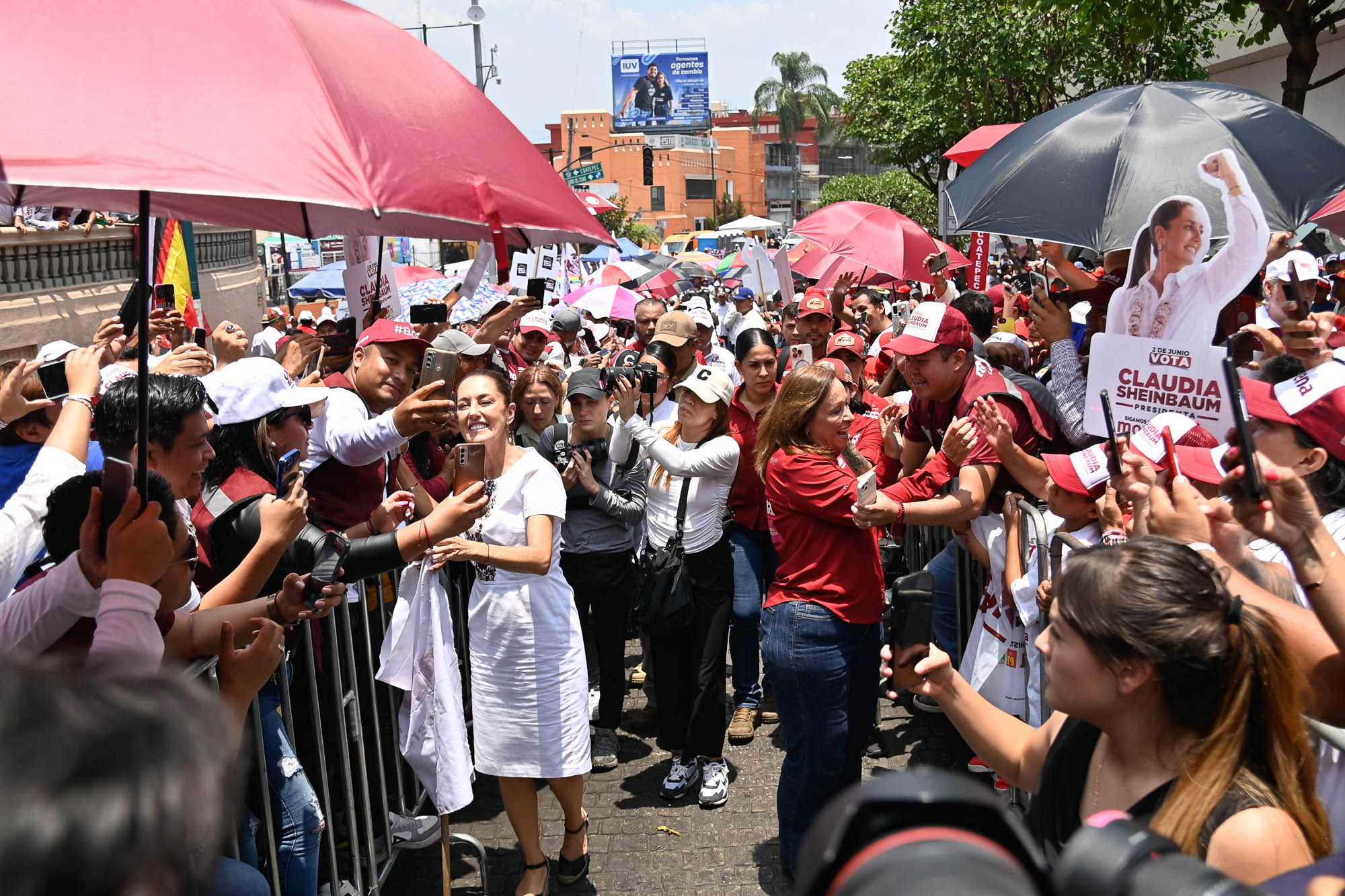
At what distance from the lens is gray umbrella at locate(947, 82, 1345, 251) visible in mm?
4582

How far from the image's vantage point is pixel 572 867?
14.3 ft

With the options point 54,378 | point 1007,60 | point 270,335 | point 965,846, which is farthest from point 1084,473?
point 1007,60

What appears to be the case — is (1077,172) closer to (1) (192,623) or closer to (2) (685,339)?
(2) (685,339)

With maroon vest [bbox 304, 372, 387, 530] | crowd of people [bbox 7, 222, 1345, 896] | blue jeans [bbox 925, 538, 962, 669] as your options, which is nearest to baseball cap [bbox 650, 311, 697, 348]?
crowd of people [bbox 7, 222, 1345, 896]

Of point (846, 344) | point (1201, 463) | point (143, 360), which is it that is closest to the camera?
point (143, 360)

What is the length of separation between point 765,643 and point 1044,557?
1.14 m

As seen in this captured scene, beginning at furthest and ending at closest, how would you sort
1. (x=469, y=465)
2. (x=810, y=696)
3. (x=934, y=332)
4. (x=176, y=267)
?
(x=176, y=267)
(x=934, y=332)
(x=810, y=696)
(x=469, y=465)

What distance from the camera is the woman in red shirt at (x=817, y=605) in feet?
13.6

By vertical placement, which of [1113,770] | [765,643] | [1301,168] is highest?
[1301,168]

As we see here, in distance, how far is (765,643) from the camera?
4.25 metres

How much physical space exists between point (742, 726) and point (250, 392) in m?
3.13

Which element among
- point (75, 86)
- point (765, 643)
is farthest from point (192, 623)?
point (765, 643)

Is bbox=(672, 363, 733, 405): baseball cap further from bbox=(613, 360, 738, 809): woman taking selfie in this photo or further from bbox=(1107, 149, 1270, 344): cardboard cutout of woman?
bbox=(1107, 149, 1270, 344): cardboard cutout of woman

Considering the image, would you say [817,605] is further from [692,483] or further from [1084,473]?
[692,483]
